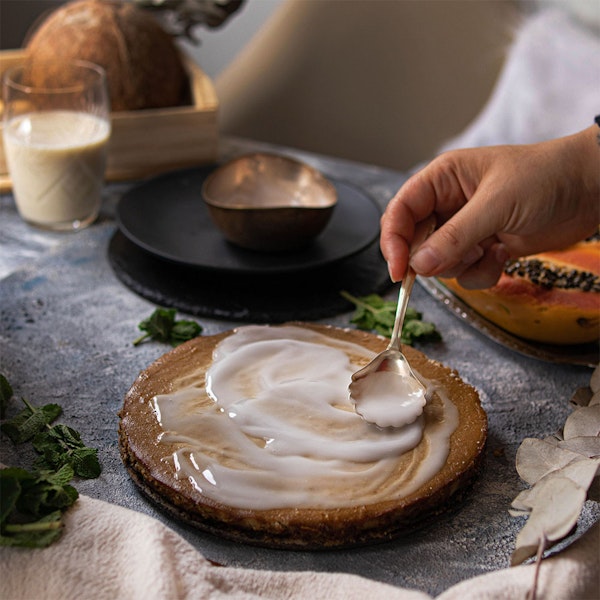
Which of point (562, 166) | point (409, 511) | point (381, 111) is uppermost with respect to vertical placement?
point (562, 166)

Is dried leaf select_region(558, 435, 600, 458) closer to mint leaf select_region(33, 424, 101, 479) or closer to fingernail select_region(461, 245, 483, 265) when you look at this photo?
fingernail select_region(461, 245, 483, 265)

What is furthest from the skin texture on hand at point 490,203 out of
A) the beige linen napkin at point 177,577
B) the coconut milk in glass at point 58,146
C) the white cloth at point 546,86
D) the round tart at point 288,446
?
the white cloth at point 546,86

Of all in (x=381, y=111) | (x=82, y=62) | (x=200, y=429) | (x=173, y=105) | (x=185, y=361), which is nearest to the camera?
(x=200, y=429)

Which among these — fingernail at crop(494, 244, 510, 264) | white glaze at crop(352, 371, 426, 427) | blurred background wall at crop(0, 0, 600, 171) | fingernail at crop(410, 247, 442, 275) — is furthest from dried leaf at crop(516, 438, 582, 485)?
blurred background wall at crop(0, 0, 600, 171)

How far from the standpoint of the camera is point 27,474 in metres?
0.77

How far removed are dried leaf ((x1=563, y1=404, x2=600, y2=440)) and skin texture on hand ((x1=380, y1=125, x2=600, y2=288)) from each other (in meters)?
0.23

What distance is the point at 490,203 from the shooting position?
3.33 ft

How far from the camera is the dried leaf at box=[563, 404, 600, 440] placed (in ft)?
2.87

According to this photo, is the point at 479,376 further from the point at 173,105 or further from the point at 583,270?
the point at 173,105

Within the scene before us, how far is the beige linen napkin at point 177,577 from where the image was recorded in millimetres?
685

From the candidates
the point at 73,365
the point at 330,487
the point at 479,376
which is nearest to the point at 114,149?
the point at 73,365

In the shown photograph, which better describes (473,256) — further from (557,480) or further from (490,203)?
(557,480)

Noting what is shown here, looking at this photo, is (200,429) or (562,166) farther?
(562,166)

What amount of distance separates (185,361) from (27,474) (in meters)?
0.27
